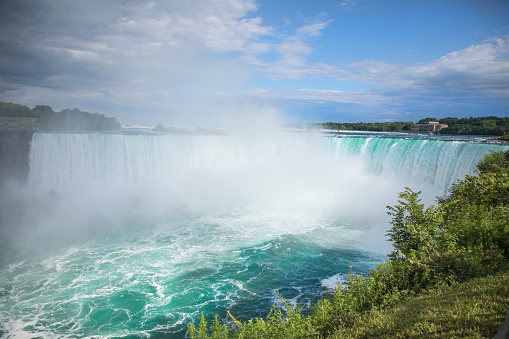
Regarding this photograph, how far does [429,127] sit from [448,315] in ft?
201

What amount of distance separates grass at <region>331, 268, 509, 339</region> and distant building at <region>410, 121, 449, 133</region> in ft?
176

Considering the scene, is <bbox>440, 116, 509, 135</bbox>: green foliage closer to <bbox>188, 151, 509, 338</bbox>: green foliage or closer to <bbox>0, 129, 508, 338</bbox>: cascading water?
<bbox>0, 129, 508, 338</bbox>: cascading water

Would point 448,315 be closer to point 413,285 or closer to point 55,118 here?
point 413,285

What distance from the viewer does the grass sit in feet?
13.3

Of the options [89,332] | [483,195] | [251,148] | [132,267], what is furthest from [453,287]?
[251,148]

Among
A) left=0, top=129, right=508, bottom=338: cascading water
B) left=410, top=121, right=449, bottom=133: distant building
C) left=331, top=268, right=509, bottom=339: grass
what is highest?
left=410, top=121, right=449, bottom=133: distant building

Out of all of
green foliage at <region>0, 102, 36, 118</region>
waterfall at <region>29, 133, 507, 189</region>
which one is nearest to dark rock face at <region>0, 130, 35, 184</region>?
waterfall at <region>29, 133, 507, 189</region>

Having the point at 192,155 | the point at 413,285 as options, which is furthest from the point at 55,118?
the point at 413,285

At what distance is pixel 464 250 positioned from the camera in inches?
289

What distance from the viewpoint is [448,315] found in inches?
179

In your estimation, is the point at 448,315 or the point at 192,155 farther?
the point at 192,155

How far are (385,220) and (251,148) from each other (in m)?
19.1

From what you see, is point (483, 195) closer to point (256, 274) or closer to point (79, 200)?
point (256, 274)

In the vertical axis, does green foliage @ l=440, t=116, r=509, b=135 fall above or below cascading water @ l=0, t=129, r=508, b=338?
above
